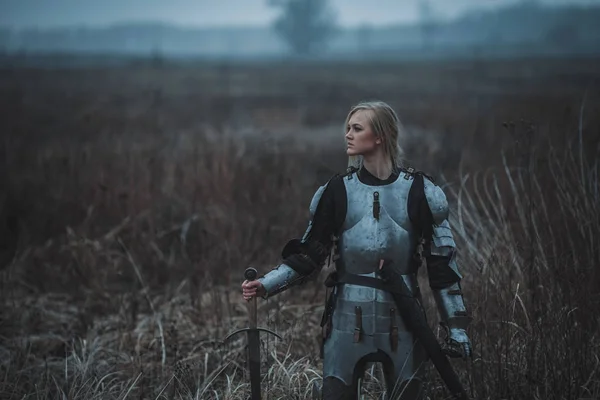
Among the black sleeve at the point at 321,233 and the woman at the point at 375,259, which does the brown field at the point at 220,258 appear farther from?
the black sleeve at the point at 321,233

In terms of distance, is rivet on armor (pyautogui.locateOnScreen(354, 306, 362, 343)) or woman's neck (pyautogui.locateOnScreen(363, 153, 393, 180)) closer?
rivet on armor (pyautogui.locateOnScreen(354, 306, 362, 343))

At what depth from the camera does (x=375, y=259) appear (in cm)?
286

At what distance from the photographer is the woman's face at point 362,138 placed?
295 centimetres

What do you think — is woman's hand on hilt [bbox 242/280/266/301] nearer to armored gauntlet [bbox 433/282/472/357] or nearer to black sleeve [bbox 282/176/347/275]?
black sleeve [bbox 282/176/347/275]

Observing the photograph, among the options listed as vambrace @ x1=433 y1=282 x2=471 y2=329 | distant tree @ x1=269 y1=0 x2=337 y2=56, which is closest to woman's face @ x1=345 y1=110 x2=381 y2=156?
vambrace @ x1=433 y1=282 x2=471 y2=329

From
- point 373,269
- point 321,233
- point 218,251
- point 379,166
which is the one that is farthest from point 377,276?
point 218,251

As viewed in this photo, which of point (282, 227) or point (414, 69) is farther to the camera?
point (414, 69)

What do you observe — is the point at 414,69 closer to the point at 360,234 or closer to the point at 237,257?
the point at 237,257

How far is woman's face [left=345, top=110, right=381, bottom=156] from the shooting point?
2.95 metres

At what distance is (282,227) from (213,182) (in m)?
1.46

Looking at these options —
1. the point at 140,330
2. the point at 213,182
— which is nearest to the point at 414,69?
the point at 213,182

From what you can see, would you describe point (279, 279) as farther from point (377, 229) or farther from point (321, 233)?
point (377, 229)

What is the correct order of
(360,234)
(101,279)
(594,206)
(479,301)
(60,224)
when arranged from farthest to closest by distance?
(60,224)
(101,279)
(594,206)
(479,301)
(360,234)

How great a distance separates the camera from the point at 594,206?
4316 mm
